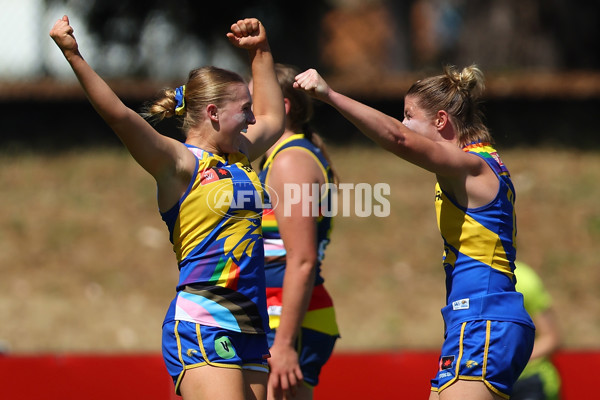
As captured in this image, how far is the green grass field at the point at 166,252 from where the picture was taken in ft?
24.8

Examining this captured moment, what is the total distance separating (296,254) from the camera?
3521mm

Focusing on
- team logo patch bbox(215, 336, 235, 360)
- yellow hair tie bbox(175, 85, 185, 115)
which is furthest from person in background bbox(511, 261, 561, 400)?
yellow hair tie bbox(175, 85, 185, 115)

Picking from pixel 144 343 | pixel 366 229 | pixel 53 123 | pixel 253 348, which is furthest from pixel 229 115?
pixel 53 123

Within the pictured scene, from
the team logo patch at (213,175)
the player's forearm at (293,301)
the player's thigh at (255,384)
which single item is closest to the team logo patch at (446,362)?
the player's thigh at (255,384)

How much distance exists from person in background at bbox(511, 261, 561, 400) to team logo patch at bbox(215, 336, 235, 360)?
212 centimetres

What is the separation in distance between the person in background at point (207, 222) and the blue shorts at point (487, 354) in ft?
2.15

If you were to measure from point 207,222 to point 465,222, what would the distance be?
35.7 inches

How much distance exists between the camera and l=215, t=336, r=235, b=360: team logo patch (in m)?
2.86

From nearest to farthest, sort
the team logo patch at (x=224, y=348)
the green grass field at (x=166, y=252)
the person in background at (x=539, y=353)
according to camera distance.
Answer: the team logo patch at (x=224, y=348)
the person in background at (x=539, y=353)
the green grass field at (x=166, y=252)

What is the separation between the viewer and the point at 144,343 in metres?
7.31

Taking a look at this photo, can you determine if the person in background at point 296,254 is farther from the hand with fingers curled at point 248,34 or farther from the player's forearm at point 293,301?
the hand with fingers curled at point 248,34

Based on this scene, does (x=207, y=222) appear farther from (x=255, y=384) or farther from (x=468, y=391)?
(x=468, y=391)

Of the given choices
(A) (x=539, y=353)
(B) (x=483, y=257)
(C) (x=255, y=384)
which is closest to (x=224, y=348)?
(C) (x=255, y=384)

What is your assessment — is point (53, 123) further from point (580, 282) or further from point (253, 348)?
point (253, 348)
